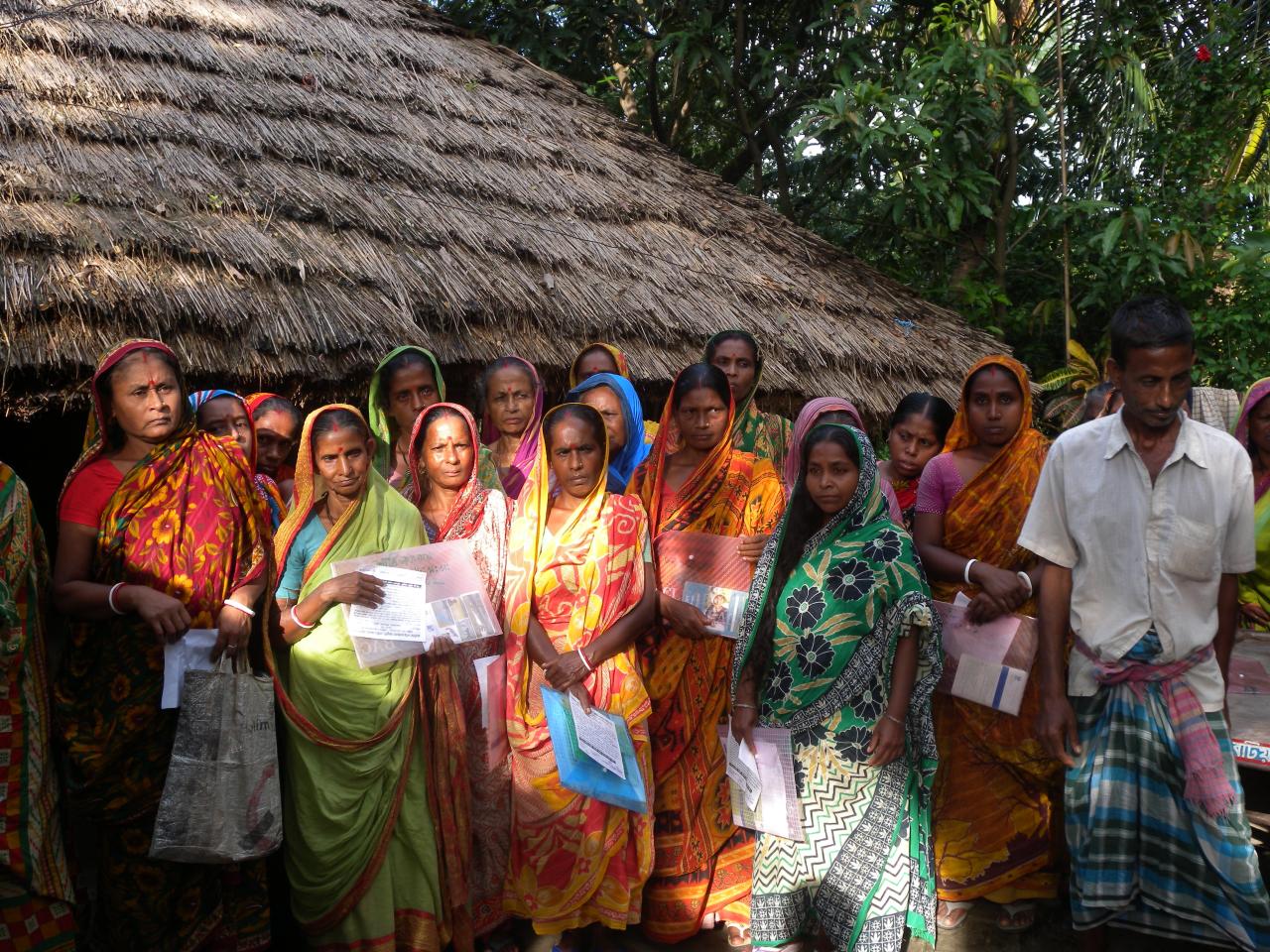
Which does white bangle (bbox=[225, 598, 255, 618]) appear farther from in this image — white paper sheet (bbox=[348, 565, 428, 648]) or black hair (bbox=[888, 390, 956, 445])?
black hair (bbox=[888, 390, 956, 445])

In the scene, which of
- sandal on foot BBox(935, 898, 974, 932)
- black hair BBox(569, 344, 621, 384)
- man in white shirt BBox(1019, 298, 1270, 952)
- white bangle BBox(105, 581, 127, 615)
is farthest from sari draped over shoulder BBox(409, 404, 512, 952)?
man in white shirt BBox(1019, 298, 1270, 952)

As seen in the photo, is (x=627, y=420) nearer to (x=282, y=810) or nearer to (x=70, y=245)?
(x=282, y=810)

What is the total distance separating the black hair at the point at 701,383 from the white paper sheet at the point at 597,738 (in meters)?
1.19

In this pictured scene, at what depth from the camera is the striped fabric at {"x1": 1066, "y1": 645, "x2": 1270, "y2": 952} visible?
273 centimetres

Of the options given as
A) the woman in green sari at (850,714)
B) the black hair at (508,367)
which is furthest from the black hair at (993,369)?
the black hair at (508,367)

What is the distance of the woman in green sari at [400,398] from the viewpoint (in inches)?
158

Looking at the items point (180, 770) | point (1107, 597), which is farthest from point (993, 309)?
point (180, 770)

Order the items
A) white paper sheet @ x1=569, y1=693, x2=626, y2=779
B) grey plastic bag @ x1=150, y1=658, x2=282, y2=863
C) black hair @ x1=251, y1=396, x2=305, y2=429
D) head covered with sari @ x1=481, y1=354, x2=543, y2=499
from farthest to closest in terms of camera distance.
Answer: black hair @ x1=251, y1=396, x2=305, y2=429, head covered with sari @ x1=481, y1=354, x2=543, y2=499, white paper sheet @ x1=569, y1=693, x2=626, y2=779, grey plastic bag @ x1=150, y1=658, x2=282, y2=863

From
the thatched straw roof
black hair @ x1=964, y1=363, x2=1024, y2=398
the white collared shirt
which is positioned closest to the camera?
the white collared shirt

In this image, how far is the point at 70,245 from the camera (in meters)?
4.18

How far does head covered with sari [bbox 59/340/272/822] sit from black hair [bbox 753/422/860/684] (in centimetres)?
163

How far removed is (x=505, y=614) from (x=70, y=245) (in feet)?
8.24

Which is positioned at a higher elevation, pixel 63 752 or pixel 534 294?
pixel 534 294

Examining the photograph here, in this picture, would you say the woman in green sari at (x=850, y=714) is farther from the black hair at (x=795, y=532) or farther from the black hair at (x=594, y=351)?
the black hair at (x=594, y=351)
